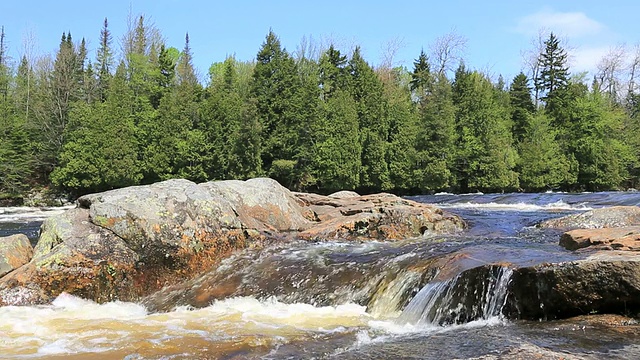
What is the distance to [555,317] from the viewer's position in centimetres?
484

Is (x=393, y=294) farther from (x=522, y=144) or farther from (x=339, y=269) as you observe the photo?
(x=522, y=144)

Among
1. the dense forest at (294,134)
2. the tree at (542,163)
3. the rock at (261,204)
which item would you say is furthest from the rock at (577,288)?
the tree at (542,163)

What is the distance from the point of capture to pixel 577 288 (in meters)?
4.77

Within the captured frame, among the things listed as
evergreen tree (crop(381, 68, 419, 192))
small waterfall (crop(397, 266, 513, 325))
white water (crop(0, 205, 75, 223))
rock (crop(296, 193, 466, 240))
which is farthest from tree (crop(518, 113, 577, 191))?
small waterfall (crop(397, 266, 513, 325))

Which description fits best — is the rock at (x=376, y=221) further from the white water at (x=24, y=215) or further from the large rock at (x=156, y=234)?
the white water at (x=24, y=215)

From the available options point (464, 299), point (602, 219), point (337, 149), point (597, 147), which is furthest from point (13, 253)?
point (597, 147)

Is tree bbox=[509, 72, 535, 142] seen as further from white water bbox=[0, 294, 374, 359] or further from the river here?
white water bbox=[0, 294, 374, 359]

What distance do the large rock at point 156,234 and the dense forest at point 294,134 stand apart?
24.3 metres

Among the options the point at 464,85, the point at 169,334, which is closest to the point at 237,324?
the point at 169,334

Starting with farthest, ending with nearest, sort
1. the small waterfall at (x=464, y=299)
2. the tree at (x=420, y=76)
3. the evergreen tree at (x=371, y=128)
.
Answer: the tree at (x=420, y=76)
the evergreen tree at (x=371, y=128)
the small waterfall at (x=464, y=299)

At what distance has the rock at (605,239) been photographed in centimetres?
582

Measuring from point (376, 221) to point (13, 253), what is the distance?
6.65 meters

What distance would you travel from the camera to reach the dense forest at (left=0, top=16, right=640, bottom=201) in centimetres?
3422

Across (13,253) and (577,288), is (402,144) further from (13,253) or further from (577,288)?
(577,288)
